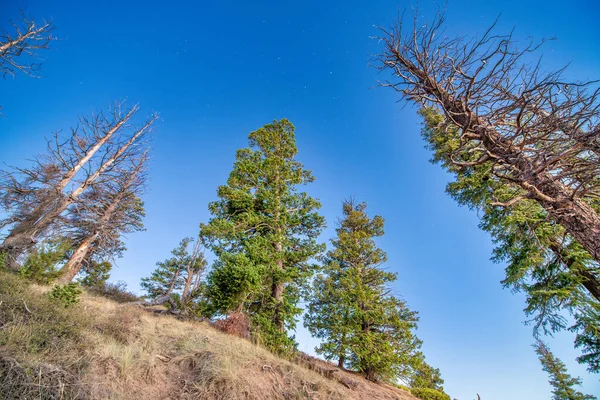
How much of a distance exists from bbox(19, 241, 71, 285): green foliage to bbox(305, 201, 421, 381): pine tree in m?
11.1

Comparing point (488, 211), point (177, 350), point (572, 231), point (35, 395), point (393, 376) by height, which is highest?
point (488, 211)

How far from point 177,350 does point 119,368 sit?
1.36m

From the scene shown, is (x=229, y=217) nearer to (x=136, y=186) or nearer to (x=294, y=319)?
(x=294, y=319)

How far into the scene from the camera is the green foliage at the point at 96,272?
16.8 metres

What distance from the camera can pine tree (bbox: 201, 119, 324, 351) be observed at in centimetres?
840

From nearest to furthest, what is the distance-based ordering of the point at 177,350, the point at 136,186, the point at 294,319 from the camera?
1. the point at 177,350
2. the point at 294,319
3. the point at 136,186

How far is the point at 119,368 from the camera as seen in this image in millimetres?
3756

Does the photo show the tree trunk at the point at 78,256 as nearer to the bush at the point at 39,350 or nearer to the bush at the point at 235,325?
the bush at the point at 235,325

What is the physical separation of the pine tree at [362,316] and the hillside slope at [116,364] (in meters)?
4.46

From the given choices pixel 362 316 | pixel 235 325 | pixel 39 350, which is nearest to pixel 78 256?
pixel 235 325

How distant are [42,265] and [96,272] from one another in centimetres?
1043

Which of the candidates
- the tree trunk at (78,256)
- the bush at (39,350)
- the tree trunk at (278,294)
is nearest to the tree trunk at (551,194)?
the bush at (39,350)

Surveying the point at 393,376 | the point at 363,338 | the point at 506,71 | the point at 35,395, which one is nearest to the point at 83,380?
the point at 35,395

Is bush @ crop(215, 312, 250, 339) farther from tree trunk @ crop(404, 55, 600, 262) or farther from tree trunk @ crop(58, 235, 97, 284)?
tree trunk @ crop(58, 235, 97, 284)
